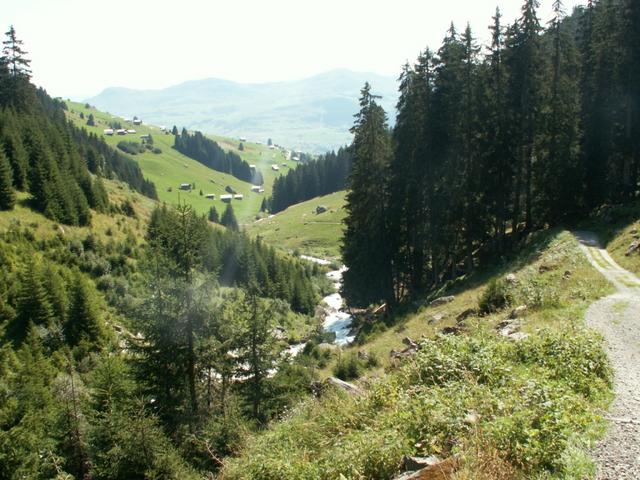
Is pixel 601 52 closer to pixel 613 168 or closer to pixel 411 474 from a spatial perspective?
pixel 613 168

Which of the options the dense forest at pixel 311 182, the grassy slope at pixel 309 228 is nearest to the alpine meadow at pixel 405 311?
the grassy slope at pixel 309 228

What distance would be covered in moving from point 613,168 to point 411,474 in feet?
131

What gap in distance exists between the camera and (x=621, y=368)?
11406 mm

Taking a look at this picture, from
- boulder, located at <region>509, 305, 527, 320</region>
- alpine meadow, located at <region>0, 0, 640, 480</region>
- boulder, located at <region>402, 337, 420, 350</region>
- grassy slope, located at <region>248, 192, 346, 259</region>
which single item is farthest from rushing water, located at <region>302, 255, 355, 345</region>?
grassy slope, located at <region>248, 192, 346, 259</region>

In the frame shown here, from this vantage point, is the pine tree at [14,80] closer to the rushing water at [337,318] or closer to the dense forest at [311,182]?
the rushing water at [337,318]

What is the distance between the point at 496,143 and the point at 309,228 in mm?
101930

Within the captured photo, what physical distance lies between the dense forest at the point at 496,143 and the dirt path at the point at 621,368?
12.9 meters

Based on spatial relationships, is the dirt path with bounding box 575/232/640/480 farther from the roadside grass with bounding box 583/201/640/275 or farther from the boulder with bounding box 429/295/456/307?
the boulder with bounding box 429/295/456/307

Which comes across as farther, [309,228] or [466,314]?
[309,228]

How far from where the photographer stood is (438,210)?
3609cm

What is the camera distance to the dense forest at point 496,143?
113 feet

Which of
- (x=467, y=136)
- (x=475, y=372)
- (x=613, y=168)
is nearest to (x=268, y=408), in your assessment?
(x=475, y=372)

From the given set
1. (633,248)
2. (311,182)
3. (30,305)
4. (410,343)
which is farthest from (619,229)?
(311,182)

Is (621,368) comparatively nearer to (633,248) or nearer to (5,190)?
(633,248)
